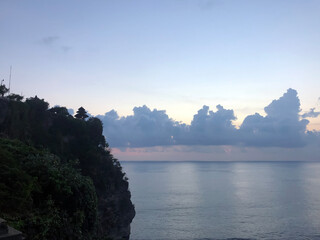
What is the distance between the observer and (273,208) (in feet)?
277

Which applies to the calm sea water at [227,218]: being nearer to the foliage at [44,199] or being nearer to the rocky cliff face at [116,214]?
the rocky cliff face at [116,214]

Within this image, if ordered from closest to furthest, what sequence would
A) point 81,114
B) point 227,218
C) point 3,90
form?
point 3,90, point 81,114, point 227,218

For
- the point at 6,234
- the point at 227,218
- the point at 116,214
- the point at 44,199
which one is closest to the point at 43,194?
the point at 44,199

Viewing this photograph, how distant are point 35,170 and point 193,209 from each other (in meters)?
74.1

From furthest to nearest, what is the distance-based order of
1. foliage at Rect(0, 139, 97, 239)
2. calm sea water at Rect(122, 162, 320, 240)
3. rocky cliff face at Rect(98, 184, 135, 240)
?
calm sea water at Rect(122, 162, 320, 240) < rocky cliff face at Rect(98, 184, 135, 240) < foliage at Rect(0, 139, 97, 239)

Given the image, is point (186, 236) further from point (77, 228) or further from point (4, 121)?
point (77, 228)

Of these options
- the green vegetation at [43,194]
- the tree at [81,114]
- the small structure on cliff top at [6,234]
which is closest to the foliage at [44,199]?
the green vegetation at [43,194]

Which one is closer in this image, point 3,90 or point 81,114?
point 3,90

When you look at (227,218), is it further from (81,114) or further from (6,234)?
(6,234)

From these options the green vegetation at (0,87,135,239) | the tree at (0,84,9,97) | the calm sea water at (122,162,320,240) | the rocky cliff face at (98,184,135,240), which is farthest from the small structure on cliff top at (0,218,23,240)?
the calm sea water at (122,162,320,240)

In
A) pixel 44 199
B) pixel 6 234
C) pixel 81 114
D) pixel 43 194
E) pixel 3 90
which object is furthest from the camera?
pixel 81 114

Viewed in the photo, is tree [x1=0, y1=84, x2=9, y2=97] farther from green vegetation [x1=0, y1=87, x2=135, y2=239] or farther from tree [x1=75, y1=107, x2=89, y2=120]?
Result: tree [x1=75, y1=107, x2=89, y2=120]

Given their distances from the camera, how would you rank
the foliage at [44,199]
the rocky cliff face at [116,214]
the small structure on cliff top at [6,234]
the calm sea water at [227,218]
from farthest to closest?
the calm sea water at [227,218] < the rocky cliff face at [116,214] < the foliage at [44,199] < the small structure on cliff top at [6,234]

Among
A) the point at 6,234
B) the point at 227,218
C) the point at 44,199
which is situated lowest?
the point at 227,218
